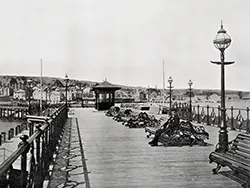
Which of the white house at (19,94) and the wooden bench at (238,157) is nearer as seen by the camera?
the wooden bench at (238,157)

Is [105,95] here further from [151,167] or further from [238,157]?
[238,157]

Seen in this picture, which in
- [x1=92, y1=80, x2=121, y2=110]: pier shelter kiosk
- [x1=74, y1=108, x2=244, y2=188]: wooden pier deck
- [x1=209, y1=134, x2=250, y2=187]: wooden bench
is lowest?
[x1=74, y1=108, x2=244, y2=188]: wooden pier deck

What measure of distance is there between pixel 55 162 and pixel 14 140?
86.3ft

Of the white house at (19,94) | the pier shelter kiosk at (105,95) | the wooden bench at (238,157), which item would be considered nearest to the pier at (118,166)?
the wooden bench at (238,157)

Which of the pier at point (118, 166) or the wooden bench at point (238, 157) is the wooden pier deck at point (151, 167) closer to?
the pier at point (118, 166)

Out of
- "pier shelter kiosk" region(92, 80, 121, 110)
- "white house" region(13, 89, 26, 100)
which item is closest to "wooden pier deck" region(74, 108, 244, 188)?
"pier shelter kiosk" region(92, 80, 121, 110)

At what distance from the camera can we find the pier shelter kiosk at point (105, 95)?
115 feet

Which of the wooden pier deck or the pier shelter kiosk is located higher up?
the pier shelter kiosk

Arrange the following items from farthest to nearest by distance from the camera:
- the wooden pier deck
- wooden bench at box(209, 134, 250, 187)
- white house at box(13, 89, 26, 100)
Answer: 1. white house at box(13, 89, 26, 100)
2. the wooden pier deck
3. wooden bench at box(209, 134, 250, 187)

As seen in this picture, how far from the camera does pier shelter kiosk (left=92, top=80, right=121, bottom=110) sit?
1378 inches

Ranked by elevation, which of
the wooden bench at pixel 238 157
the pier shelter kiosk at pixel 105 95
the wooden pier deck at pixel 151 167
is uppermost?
the pier shelter kiosk at pixel 105 95

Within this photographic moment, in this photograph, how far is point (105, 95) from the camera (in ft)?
119

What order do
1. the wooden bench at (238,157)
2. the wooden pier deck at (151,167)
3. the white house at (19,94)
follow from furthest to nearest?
the white house at (19,94)
the wooden pier deck at (151,167)
the wooden bench at (238,157)

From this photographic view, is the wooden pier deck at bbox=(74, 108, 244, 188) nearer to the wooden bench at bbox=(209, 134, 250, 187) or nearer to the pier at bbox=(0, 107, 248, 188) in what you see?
the pier at bbox=(0, 107, 248, 188)
